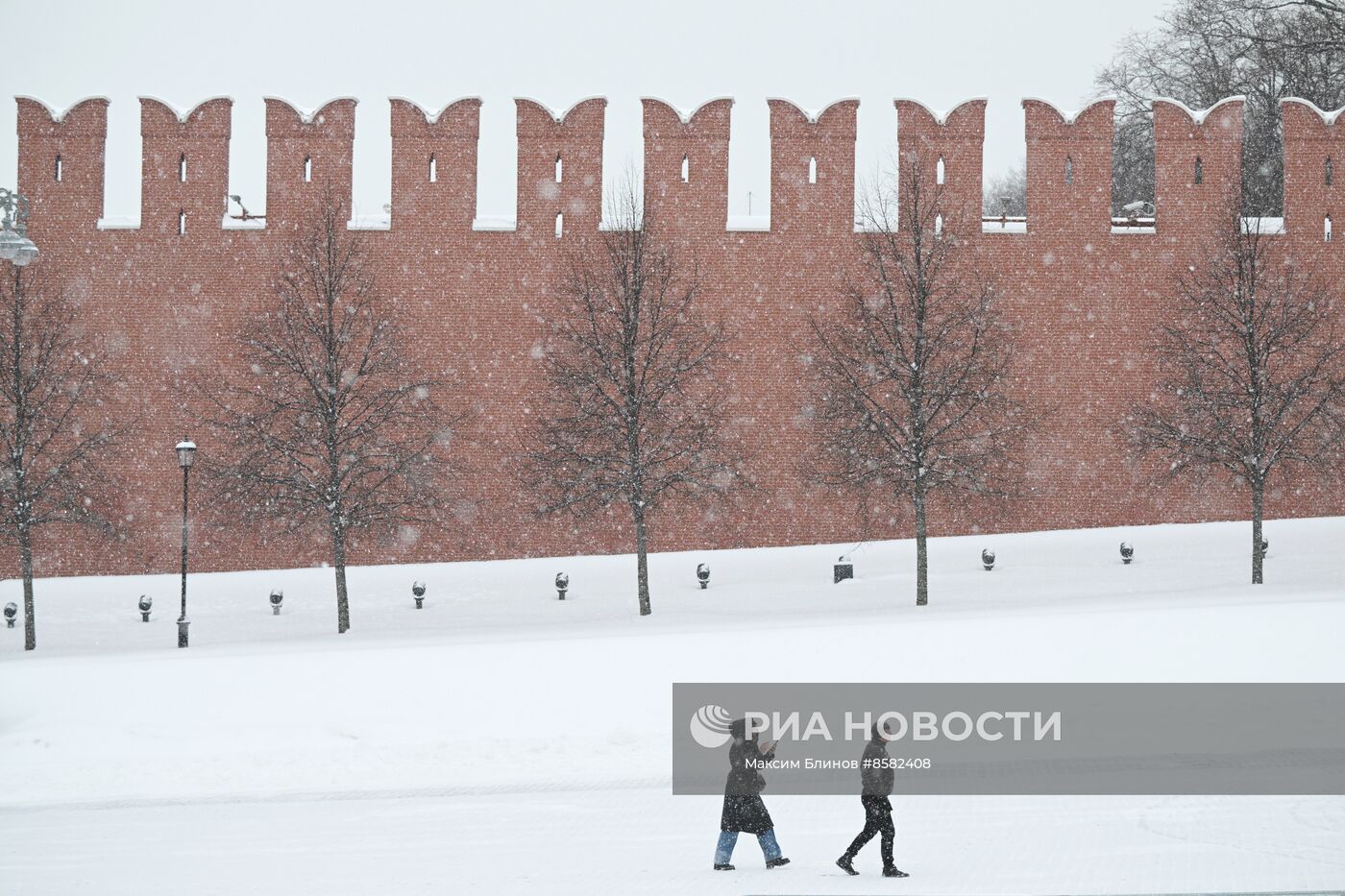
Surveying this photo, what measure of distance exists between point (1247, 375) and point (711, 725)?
534 inches

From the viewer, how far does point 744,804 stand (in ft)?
27.4

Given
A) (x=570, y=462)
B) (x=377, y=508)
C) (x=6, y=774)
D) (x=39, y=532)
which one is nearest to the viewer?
(x=6, y=774)

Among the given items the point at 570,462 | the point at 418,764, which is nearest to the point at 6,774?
the point at 418,764

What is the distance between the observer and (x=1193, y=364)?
802 inches

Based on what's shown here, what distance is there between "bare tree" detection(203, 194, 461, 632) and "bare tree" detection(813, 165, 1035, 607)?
264 inches

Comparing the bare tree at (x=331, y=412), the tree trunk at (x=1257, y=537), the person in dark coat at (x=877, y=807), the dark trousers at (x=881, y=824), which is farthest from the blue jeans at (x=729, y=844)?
the tree trunk at (x=1257, y=537)

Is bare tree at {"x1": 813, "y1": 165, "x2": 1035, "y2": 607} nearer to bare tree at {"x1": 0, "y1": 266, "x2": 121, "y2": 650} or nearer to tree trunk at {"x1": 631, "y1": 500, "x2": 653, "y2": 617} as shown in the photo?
tree trunk at {"x1": 631, "y1": 500, "x2": 653, "y2": 617}

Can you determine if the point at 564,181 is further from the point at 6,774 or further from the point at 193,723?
the point at 6,774


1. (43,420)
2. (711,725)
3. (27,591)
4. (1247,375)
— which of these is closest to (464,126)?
(43,420)

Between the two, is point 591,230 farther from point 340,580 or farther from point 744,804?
point 744,804

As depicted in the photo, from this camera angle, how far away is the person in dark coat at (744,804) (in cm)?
834

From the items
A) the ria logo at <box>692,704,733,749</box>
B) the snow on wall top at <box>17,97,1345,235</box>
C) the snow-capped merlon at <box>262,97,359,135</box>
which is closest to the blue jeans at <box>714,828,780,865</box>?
the ria logo at <box>692,704,733,749</box>

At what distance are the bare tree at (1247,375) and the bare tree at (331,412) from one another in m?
12.0

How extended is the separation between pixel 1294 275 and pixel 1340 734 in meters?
A: 12.8
